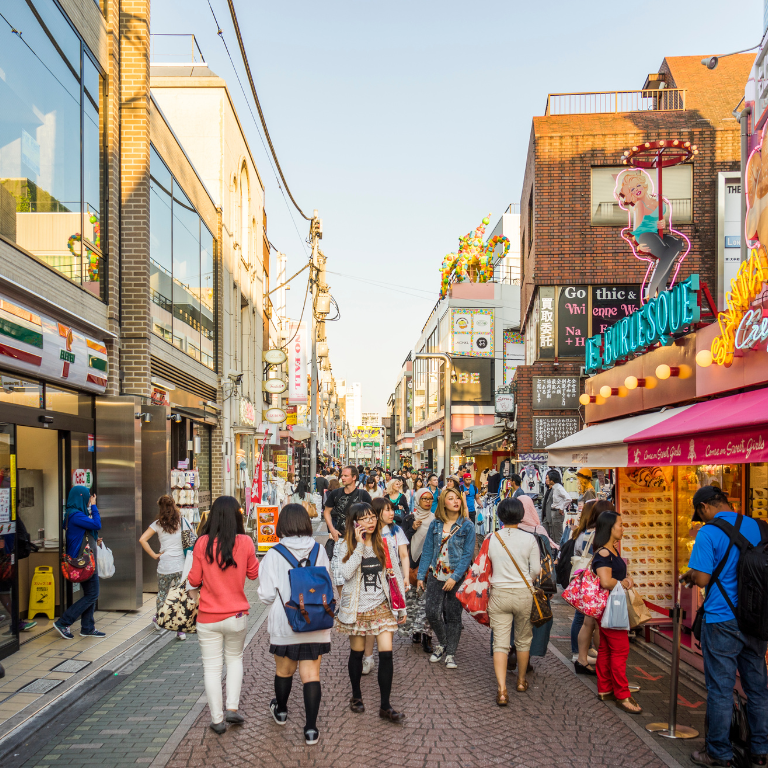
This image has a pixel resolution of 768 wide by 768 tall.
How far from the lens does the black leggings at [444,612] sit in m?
7.23

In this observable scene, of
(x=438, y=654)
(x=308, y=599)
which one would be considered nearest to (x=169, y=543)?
(x=438, y=654)

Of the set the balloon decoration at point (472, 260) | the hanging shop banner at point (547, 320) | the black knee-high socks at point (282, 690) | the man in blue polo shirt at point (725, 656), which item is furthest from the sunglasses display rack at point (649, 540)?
the balloon decoration at point (472, 260)

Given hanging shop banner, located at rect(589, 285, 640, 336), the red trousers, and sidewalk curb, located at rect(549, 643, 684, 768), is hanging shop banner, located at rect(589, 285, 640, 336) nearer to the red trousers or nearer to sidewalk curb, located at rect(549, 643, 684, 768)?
sidewalk curb, located at rect(549, 643, 684, 768)

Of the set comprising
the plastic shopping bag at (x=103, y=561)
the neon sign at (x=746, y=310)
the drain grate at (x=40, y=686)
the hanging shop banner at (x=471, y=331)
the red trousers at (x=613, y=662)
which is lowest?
the drain grate at (x=40, y=686)

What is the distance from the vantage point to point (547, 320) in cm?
2014

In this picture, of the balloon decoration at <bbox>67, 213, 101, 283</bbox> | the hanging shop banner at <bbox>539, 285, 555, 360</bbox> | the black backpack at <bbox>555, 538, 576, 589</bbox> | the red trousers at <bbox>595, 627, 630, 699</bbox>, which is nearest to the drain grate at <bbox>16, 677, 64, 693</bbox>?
the red trousers at <bbox>595, 627, 630, 699</bbox>

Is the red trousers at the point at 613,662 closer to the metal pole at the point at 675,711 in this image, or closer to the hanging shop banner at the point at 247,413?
the metal pole at the point at 675,711

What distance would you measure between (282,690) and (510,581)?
7.01 ft

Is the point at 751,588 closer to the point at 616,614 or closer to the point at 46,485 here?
the point at 616,614

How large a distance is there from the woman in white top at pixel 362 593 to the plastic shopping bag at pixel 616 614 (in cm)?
177

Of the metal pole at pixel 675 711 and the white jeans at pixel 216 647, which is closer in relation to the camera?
the white jeans at pixel 216 647

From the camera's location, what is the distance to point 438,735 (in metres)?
5.33

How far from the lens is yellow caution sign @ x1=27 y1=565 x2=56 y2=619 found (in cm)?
888

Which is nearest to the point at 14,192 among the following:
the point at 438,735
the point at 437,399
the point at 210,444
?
the point at 438,735
